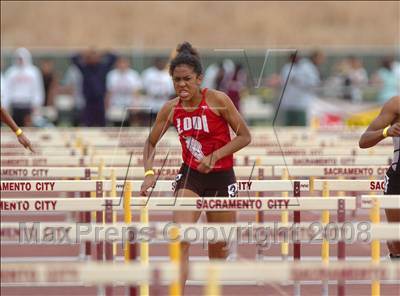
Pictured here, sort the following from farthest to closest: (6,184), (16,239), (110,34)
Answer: (110,34) → (6,184) → (16,239)

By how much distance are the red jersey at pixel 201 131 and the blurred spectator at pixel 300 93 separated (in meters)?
17.5

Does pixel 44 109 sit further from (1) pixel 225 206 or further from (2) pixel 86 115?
(1) pixel 225 206

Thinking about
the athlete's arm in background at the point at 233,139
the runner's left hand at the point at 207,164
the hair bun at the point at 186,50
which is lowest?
the runner's left hand at the point at 207,164

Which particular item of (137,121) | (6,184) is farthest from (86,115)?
(6,184)

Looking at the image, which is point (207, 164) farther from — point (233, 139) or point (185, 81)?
point (185, 81)

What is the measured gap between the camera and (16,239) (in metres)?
7.84

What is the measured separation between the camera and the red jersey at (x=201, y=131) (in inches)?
377

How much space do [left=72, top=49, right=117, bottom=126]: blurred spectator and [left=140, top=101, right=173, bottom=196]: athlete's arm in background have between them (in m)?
15.8

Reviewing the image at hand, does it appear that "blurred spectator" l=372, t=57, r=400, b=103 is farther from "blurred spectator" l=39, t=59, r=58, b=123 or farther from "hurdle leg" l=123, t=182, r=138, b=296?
"hurdle leg" l=123, t=182, r=138, b=296

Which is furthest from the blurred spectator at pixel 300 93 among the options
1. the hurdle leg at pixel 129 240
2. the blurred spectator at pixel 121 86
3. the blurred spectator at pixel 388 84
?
the hurdle leg at pixel 129 240

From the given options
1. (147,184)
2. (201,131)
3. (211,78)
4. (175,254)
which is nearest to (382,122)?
(201,131)

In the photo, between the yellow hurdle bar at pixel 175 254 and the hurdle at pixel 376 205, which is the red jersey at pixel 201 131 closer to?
the hurdle at pixel 376 205

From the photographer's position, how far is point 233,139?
9555 mm

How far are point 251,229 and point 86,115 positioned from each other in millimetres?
18649
